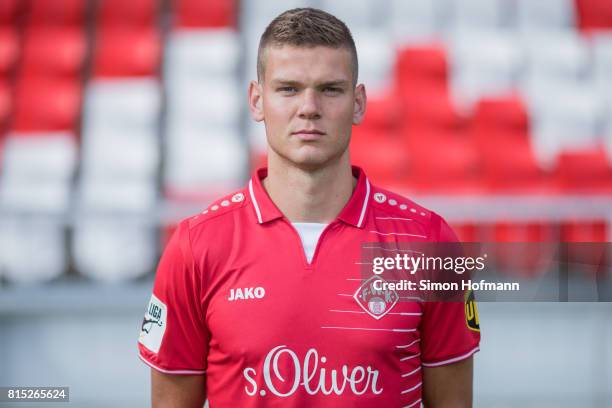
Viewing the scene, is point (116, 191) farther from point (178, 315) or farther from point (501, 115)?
point (178, 315)

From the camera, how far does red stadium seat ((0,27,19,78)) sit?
7.36m

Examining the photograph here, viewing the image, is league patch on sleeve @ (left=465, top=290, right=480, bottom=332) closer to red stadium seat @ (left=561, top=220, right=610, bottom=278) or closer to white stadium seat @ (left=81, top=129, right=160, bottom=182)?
red stadium seat @ (left=561, top=220, right=610, bottom=278)

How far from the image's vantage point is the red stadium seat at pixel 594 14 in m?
7.99

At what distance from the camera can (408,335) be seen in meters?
2.29

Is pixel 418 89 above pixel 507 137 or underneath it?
above

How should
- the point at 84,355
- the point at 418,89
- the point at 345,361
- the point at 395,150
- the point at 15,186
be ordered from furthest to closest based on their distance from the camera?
1. the point at 418,89
2. the point at 395,150
3. the point at 15,186
4. the point at 84,355
5. the point at 345,361

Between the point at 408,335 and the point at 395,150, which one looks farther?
the point at 395,150

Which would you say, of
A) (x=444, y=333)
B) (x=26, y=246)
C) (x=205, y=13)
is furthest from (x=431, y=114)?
(x=444, y=333)

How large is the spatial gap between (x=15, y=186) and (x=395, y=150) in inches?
116

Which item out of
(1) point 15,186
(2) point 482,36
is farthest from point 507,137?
(1) point 15,186

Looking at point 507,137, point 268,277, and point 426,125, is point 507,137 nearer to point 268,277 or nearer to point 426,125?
point 426,125

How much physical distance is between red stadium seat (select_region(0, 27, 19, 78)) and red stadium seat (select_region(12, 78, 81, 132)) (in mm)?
210

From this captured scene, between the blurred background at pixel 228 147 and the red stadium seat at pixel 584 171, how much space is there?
0.06ft

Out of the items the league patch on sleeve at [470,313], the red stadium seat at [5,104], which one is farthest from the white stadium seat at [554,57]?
the league patch on sleeve at [470,313]
